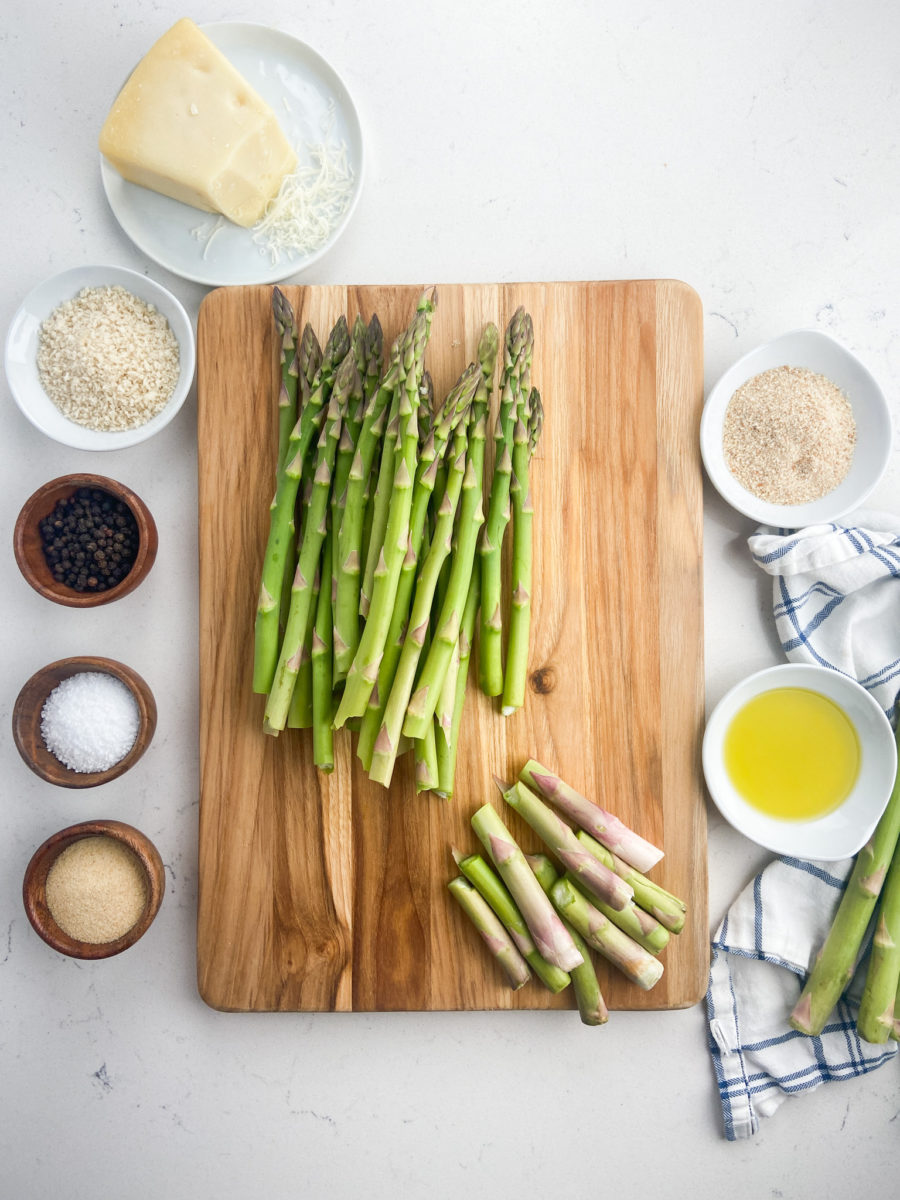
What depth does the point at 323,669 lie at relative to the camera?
1.92 meters

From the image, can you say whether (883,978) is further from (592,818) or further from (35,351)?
(35,351)

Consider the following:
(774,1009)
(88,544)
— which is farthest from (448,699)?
(774,1009)

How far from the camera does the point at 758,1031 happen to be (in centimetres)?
208

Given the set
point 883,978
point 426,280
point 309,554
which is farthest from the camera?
point 426,280

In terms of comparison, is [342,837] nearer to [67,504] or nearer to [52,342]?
[67,504]

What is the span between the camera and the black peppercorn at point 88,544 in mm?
1946

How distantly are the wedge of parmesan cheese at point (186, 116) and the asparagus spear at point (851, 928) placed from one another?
2256mm

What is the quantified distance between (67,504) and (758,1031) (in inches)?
86.5

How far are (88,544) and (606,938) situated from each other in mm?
1561

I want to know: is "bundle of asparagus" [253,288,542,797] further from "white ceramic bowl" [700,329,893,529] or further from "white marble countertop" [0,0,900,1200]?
"white ceramic bowl" [700,329,893,529]

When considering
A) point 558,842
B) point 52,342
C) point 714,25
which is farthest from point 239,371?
point 714,25

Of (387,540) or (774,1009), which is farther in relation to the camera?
(774,1009)

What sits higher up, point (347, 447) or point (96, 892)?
point (347, 447)

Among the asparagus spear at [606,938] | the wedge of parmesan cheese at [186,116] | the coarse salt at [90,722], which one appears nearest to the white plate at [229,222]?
the wedge of parmesan cheese at [186,116]
